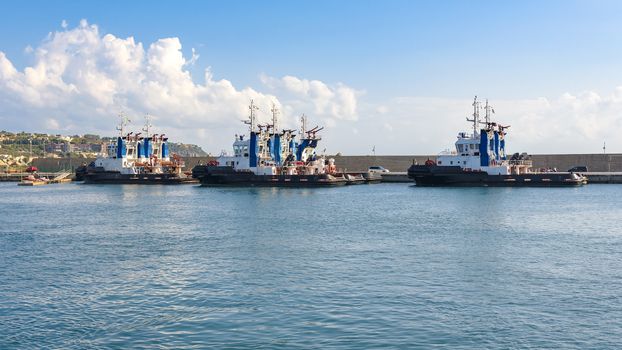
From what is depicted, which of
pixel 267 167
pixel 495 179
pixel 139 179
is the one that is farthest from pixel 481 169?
pixel 139 179

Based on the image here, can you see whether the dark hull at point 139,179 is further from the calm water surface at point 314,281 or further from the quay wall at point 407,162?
the calm water surface at point 314,281

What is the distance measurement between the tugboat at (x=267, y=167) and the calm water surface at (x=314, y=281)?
131 ft

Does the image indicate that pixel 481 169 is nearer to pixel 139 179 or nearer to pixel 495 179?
pixel 495 179

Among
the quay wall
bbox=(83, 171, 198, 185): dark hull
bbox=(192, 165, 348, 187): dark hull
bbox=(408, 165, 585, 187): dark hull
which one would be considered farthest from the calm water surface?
the quay wall

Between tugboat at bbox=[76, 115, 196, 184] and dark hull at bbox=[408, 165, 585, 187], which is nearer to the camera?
dark hull at bbox=[408, 165, 585, 187]

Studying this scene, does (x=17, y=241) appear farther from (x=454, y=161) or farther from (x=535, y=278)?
(x=454, y=161)

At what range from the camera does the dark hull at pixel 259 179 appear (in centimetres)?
8812

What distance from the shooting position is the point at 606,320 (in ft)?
61.1

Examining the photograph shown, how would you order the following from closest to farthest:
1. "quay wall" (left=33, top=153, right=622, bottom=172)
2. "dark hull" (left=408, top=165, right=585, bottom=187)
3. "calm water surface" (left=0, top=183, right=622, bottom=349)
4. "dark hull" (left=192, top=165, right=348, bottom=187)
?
"calm water surface" (left=0, top=183, right=622, bottom=349) → "dark hull" (left=408, top=165, right=585, bottom=187) → "dark hull" (left=192, top=165, right=348, bottom=187) → "quay wall" (left=33, top=153, right=622, bottom=172)

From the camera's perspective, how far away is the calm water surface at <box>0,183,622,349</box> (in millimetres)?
17656

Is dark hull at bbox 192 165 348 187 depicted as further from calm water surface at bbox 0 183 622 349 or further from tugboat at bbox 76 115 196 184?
calm water surface at bbox 0 183 622 349

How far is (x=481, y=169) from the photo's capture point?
83500mm

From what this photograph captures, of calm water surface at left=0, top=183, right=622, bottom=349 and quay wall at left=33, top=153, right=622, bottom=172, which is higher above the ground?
quay wall at left=33, top=153, right=622, bottom=172

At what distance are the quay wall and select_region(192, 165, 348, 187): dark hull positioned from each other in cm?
3233
